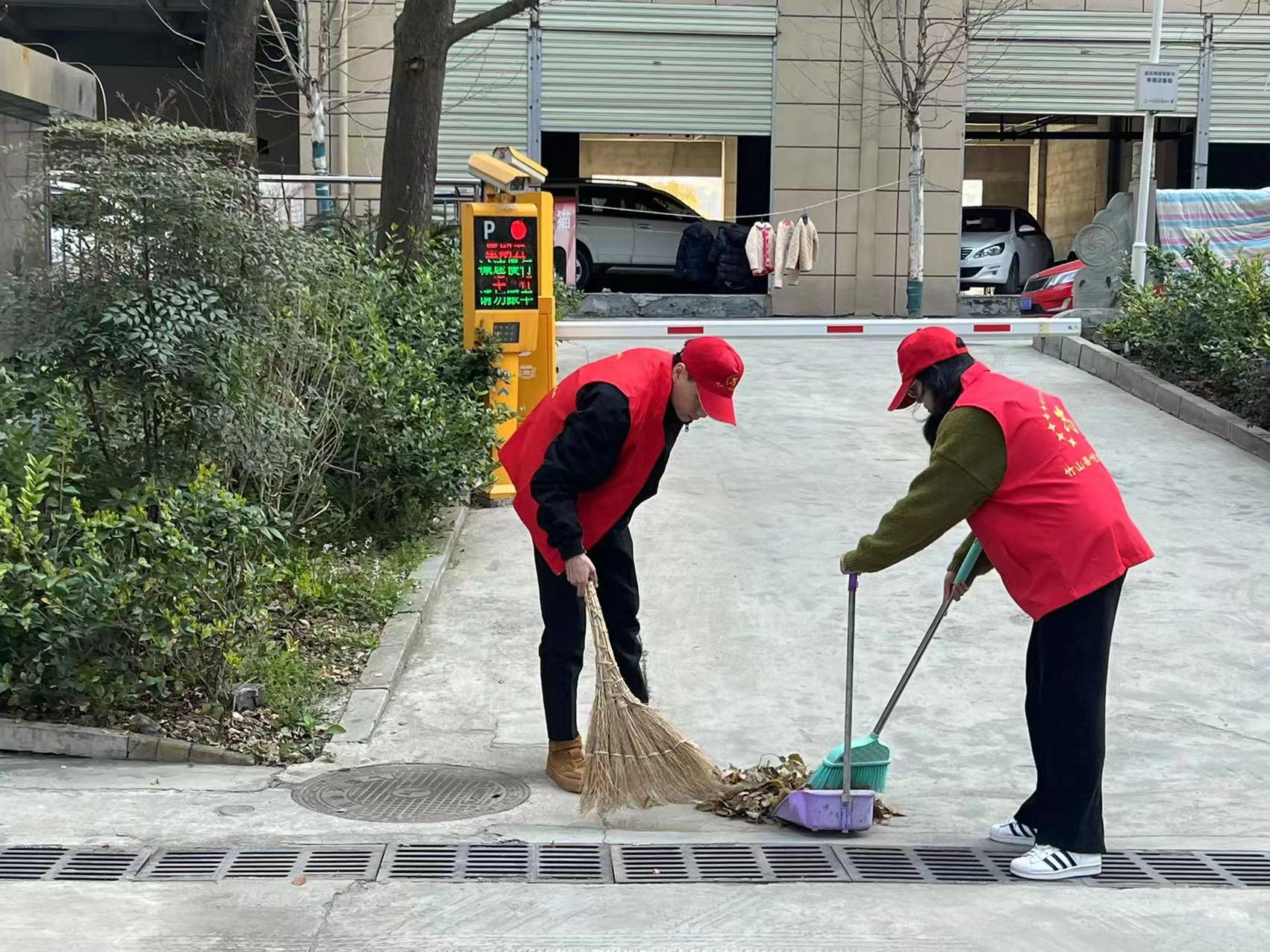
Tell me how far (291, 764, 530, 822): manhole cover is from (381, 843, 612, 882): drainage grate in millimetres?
282

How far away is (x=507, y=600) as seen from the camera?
7.23m

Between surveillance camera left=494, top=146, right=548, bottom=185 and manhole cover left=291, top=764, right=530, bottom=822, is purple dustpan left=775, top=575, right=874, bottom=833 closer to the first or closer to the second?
manhole cover left=291, top=764, right=530, bottom=822

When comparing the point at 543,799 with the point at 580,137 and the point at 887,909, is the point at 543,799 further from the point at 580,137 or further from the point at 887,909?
the point at 580,137

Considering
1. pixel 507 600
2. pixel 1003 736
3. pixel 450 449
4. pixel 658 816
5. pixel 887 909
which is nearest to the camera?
pixel 887 909

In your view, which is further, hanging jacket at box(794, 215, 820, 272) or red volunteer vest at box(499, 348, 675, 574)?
hanging jacket at box(794, 215, 820, 272)

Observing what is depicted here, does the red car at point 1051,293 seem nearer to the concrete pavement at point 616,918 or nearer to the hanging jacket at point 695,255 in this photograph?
the hanging jacket at point 695,255

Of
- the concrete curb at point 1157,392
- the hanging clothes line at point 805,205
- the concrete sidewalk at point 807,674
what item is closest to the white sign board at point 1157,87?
the concrete curb at point 1157,392

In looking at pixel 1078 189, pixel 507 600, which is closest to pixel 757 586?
pixel 507 600

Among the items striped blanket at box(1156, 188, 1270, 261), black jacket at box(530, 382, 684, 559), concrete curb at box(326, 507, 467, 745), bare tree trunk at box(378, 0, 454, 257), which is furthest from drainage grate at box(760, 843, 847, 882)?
striped blanket at box(1156, 188, 1270, 261)

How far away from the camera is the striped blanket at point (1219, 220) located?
1464 cm

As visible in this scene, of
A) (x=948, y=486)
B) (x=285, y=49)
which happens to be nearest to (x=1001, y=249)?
(x=285, y=49)

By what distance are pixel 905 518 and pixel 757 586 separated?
326 cm

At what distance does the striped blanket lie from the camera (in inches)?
576

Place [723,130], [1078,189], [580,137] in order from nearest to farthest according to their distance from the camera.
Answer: [723,130] → [580,137] → [1078,189]
